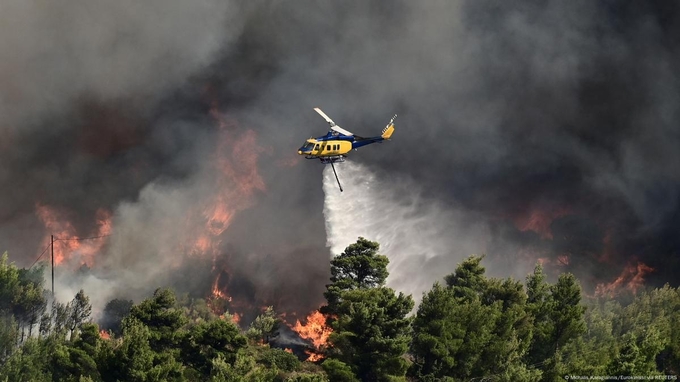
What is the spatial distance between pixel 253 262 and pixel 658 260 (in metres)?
66.9

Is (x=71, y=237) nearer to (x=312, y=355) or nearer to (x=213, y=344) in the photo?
(x=312, y=355)

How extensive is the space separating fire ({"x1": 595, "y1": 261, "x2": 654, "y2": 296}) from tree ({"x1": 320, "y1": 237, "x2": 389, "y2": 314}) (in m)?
53.2

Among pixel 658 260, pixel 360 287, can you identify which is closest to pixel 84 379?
pixel 360 287

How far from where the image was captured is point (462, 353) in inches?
3834

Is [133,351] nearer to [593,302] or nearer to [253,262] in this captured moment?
[253,262]

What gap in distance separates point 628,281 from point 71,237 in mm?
95924

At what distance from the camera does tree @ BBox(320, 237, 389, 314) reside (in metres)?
108

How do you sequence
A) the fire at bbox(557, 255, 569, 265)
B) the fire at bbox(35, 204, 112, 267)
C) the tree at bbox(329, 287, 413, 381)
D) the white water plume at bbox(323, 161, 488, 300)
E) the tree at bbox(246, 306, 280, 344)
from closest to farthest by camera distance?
the tree at bbox(329, 287, 413, 381) < the tree at bbox(246, 306, 280, 344) < the white water plume at bbox(323, 161, 488, 300) < the fire at bbox(557, 255, 569, 265) < the fire at bbox(35, 204, 112, 267)

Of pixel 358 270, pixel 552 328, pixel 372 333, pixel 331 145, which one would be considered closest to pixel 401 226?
pixel 358 270

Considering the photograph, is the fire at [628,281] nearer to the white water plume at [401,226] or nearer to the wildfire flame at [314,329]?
the white water plume at [401,226]

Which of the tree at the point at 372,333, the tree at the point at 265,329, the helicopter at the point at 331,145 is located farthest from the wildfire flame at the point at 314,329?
the tree at the point at 372,333

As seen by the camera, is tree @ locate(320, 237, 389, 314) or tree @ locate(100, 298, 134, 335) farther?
tree @ locate(100, 298, 134, 335)

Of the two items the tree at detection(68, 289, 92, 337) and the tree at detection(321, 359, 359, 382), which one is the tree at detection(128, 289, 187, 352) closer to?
the tree at detection(321, 359, 359, 382)

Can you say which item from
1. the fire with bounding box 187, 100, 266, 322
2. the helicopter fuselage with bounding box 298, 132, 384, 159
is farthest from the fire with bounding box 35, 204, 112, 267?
the helicopter fuselage with bounding box 298, 132, 384, 159
